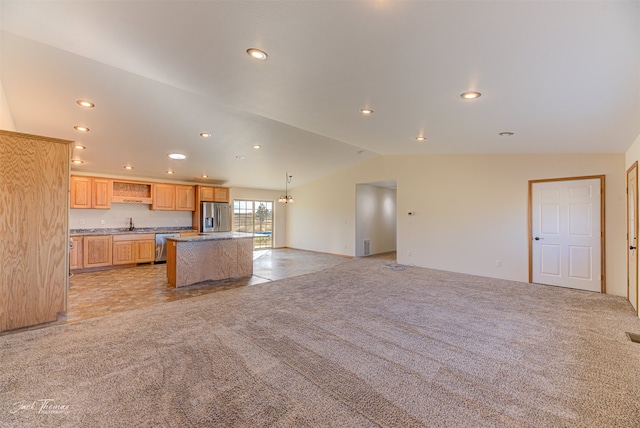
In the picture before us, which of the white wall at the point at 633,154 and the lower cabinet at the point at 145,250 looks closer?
the white wall at the point at 633,154

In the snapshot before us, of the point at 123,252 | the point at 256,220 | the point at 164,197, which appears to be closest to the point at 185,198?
the point at 164,197

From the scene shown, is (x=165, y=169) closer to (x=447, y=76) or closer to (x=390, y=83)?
(x=390, y=83)

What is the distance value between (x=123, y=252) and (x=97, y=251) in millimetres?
499

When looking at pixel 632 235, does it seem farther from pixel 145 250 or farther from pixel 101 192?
pixel 101 192

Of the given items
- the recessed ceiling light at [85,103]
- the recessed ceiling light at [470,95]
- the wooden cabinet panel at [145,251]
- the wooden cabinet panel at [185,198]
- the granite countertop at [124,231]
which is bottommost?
the wooden cabinet panel at [145,251]

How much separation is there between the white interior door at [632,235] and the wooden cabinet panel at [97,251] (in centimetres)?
968

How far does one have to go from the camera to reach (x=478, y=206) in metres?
5.95

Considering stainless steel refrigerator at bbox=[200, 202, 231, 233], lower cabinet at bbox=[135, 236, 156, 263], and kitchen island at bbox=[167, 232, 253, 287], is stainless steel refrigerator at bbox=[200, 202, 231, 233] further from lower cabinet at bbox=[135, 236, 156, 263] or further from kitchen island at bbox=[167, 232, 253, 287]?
kitchen island at bbox=[167, 232, 253, 287]

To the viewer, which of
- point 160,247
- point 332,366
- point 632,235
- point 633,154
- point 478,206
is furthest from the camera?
point 160,247

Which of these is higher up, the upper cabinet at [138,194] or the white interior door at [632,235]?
the upper cabinet at [138,194]

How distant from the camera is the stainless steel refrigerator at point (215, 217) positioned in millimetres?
8219

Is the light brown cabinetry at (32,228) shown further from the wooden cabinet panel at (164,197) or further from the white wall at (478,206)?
the white wall at (478,206)

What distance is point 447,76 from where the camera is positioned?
2.50 metres

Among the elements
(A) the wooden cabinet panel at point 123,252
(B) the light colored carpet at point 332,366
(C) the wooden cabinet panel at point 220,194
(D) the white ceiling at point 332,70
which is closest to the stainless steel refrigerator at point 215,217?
(C) the wooden cabinet panel at point 220,194
